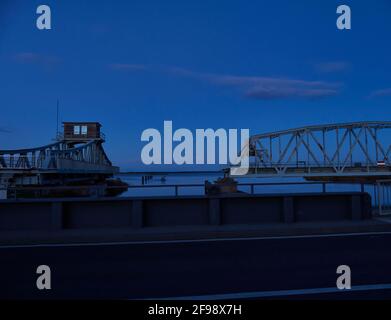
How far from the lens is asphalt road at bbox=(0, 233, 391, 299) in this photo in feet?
16.8

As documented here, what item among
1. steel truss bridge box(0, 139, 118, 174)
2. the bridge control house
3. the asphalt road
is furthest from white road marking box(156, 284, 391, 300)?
the bridge control house

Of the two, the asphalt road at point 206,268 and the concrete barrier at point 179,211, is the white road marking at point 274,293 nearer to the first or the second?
the asphalt road at point 206,268

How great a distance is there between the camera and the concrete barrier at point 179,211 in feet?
29.1

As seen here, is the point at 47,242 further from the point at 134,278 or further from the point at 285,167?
the point at 285,167

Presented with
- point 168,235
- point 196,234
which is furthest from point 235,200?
point 168,235

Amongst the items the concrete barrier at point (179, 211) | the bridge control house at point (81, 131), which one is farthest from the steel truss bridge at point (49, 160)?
the concrete barrier at point (179, 211)

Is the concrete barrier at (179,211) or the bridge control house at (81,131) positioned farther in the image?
the bridge control house at (81,131)

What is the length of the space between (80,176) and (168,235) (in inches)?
2732

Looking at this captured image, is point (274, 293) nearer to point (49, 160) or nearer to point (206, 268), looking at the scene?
point (206, 268)

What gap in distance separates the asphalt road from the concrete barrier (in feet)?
3.62

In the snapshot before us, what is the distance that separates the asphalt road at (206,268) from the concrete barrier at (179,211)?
3.62ft

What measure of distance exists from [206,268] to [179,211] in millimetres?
3291

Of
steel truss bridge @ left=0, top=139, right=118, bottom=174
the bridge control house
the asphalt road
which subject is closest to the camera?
the asphalt road

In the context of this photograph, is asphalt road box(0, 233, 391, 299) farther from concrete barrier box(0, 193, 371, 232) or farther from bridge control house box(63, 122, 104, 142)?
bridge control house box(63, 122, 104, 142)
